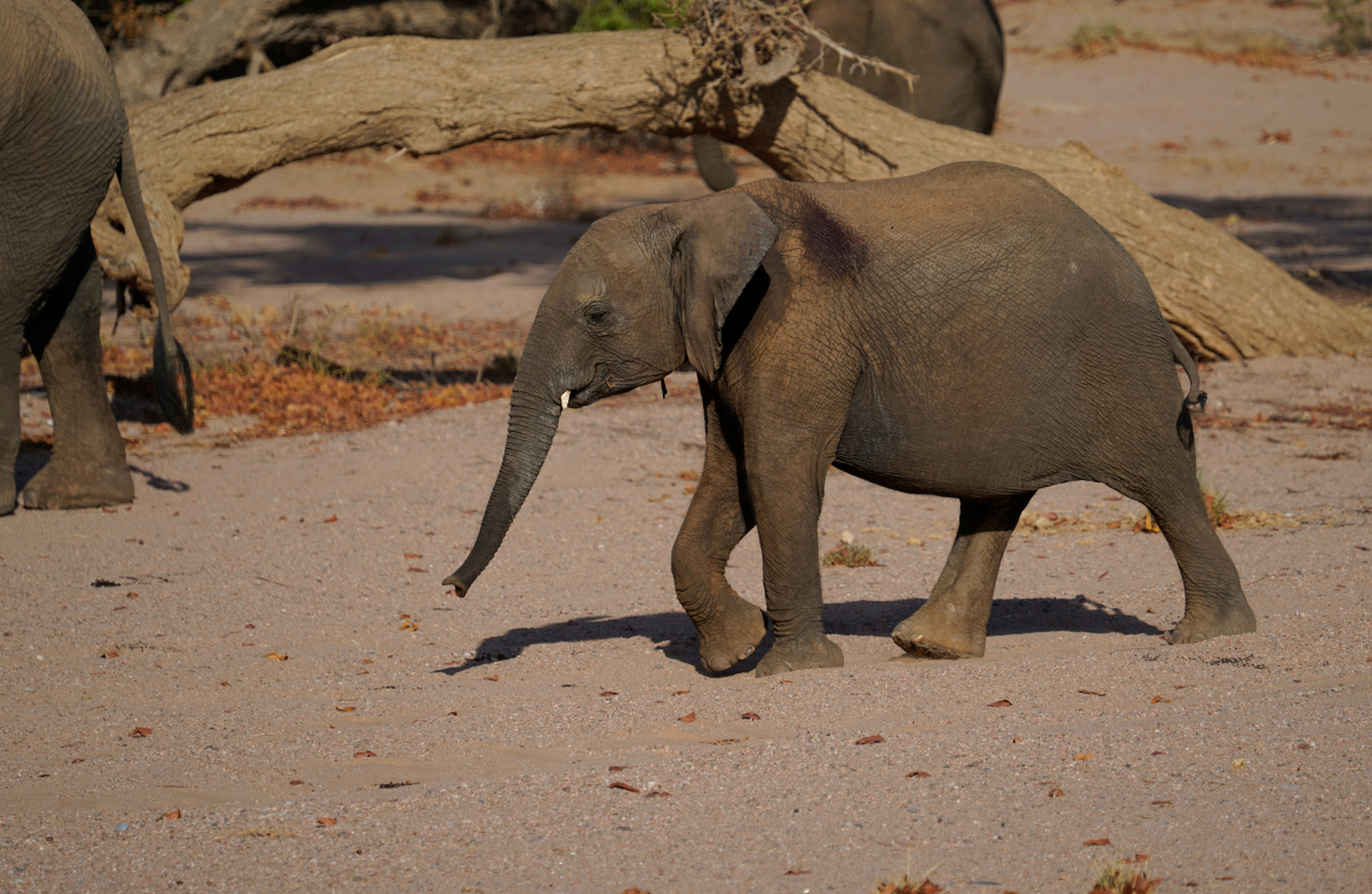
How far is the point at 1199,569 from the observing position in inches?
206

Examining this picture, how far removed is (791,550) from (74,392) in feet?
15.4

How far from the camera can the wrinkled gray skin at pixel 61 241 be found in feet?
23.0

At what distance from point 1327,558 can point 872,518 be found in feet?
7.87

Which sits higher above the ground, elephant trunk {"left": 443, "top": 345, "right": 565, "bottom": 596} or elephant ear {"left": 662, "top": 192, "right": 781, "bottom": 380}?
elephant ear {"left": 662, "top": 192, "right": 781, "bottom": 380}

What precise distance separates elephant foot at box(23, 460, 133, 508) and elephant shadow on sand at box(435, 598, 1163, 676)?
3.07m

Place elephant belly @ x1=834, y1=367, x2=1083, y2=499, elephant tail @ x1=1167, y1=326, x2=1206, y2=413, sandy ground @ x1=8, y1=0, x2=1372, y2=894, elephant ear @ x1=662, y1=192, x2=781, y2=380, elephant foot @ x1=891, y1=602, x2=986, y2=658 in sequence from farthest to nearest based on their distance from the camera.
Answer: elephant foot @ x1=891, y1=602, x2=986, y2=658, elephant tail @ x1=1167, y1=326, x2=1206, y2=413, elephant belly @ x1=834, y1=367, x2=1083, y2=499, elephant ear @ x1=662, y1=192, x2=781, y2=380, sandy ground @ x1=8, y1=0, x2=1372, y2=894

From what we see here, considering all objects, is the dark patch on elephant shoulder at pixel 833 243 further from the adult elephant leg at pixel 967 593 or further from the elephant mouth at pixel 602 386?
the adult elephant leg at pixel 967 593

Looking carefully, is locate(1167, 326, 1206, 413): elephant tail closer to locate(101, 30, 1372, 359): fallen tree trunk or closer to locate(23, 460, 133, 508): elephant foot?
locate(101, 30, 1372, 359): fallen tree trunk

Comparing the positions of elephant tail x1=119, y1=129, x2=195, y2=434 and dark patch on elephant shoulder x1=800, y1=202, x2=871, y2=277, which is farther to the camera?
elephant tail x1=119, y1=129, x2=195, y2=434

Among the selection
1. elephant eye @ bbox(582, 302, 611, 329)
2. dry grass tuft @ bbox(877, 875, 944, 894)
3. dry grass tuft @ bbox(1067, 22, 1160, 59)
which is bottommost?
dry grass tuft @ bbox(1067, 22, 1160, 59)

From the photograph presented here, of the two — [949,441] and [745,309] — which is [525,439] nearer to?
[745,309]

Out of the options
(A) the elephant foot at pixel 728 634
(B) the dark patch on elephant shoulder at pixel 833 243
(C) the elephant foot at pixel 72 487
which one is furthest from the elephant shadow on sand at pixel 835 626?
(C) the elephant foot at pixel 72 487

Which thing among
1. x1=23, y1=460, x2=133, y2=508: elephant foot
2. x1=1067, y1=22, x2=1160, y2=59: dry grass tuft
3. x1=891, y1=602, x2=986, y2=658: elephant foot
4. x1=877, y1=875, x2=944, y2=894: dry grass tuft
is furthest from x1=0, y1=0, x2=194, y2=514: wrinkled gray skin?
x1=1067, y1=22, x2=1160, y2=59: dry grass tuft

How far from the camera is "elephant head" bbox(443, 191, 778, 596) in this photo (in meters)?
4.73
